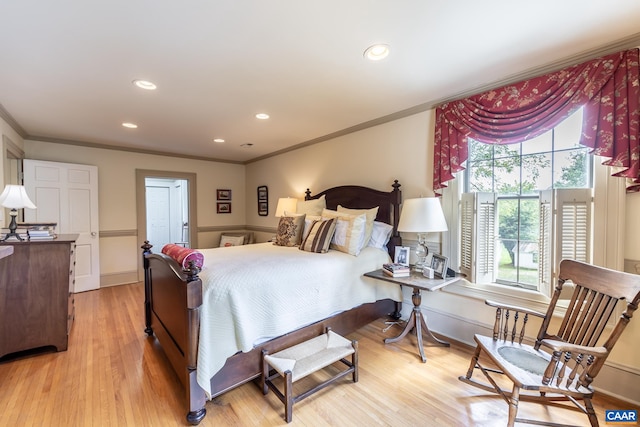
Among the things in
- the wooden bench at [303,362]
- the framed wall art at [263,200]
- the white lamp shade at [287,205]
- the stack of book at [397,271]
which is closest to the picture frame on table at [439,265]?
the stack of book at [397,271]

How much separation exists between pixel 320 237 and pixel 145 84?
2.05 m

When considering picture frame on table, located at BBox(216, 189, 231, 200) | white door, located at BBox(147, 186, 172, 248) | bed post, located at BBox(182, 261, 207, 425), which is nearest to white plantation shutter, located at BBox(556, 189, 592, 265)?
bed post, located at BBox(182, 261, 207, 425)

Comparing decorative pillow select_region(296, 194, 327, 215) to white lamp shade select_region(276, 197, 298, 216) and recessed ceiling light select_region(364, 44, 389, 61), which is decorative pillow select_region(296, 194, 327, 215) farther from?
Result: recessed ceiling light select_region(364, 44, 389, 61)

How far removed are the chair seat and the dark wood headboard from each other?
135 centimetres

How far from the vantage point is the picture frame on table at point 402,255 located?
8.94 feet

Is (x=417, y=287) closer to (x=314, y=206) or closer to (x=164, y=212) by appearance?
(x=314, y=206)

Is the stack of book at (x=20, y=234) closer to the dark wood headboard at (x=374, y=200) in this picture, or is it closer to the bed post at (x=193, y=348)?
the bed post at (x=193, y=348)

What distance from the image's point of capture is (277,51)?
1818 millimetres

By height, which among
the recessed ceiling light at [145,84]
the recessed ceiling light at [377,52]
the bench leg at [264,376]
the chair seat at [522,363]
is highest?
the recessed ceiling light at [377,52]

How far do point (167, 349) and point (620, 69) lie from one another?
12.2 ft

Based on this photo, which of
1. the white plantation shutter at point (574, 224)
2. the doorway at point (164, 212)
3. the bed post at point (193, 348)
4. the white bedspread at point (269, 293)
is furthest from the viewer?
the doorway at point (164, 212)

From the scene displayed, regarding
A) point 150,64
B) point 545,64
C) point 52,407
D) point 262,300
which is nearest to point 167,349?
point 52,407

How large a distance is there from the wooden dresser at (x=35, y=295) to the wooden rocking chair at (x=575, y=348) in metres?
3.41

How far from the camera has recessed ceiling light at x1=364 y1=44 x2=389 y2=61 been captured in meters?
1.79
